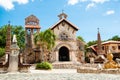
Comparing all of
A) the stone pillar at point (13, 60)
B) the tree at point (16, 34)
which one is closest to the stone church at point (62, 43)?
the tree at point (16, 34)

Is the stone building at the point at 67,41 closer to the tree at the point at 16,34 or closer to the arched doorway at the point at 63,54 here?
the arched doorway at the point at 63,54

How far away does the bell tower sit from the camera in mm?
46344

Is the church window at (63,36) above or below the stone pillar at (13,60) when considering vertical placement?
above

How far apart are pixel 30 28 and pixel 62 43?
27.5 feet

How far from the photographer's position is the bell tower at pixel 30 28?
46344 mm

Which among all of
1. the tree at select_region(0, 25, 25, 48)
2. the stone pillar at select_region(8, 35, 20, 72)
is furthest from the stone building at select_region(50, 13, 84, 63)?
the stone pillar at select_region(8, 35, 20, 72)

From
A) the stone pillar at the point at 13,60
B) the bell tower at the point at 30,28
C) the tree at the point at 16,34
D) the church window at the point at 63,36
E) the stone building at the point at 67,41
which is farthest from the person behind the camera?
the tree at the point at 16,34

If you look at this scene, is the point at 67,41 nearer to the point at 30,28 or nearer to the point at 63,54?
the point at 63,54

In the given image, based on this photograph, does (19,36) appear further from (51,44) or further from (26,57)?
(51,44)

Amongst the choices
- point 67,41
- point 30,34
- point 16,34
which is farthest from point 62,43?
point 16,34

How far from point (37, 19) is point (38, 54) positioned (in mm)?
9488

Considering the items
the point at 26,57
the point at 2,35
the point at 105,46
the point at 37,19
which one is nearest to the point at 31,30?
the point at 37,19

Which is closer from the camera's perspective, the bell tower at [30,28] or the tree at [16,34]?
the bell tower at [30,28]

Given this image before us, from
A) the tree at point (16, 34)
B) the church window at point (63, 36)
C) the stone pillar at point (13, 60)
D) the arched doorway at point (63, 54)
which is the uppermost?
the tree at point (16, 34)
